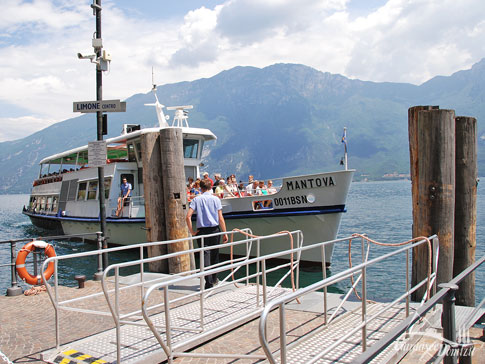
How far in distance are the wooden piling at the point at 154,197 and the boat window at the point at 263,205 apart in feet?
14.8

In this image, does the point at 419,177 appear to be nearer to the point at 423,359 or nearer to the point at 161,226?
the point at 423,359

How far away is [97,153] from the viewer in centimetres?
860

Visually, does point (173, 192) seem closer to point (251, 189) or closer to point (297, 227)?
point (297, 227)

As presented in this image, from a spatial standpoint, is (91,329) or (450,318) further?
(91,329)

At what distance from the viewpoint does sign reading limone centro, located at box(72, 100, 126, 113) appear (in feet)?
28.5

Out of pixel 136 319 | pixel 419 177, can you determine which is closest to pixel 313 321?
pixel 136 319

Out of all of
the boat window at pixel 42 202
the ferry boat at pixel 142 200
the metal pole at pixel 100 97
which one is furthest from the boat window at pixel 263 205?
the boat window at pixel 42 202

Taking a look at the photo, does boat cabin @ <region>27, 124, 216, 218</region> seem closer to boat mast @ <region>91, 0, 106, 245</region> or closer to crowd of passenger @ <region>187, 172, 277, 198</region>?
crowd of passenger @ <region>187, 172, 277, 198</region>

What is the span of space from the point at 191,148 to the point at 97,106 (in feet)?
26.6

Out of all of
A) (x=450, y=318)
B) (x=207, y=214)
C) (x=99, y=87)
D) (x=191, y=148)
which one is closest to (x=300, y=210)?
(x=207, y=214)

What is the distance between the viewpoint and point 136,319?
A: 217 inches

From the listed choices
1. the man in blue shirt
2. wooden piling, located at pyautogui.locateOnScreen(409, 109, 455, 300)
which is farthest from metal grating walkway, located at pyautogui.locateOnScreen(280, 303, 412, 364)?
the man in blue shirt

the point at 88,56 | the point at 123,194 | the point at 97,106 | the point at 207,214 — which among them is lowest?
the point at 207,214

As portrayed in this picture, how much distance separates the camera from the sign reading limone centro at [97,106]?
869 cm
